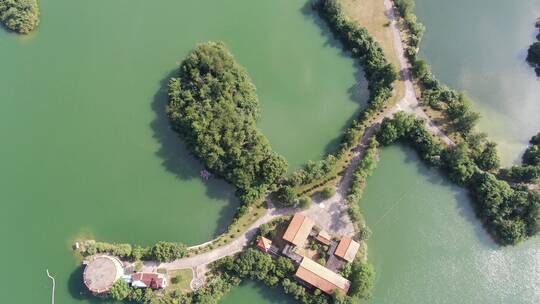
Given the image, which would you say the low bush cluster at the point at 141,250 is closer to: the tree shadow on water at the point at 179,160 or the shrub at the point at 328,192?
the tree shadow on water at the point at 179,160

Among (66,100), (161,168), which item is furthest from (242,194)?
(66,100)

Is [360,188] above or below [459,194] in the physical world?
below

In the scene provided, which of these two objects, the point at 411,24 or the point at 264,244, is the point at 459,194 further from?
the point at 264,244

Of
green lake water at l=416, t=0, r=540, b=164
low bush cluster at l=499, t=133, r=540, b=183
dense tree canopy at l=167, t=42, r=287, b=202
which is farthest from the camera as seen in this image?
green lake water at l=416, t=0, r=540, b=164

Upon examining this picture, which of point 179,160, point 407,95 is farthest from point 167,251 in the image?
point 407,95

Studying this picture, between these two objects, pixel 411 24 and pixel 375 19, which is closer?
pixel 411 24

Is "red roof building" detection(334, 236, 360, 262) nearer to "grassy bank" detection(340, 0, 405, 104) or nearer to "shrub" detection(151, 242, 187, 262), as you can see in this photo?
"shrub" detection(151, 242, 187, 262)

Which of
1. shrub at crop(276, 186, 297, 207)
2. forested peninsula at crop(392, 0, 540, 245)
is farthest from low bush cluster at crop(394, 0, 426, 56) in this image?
shrub at crop(276, 186, 297, 207)

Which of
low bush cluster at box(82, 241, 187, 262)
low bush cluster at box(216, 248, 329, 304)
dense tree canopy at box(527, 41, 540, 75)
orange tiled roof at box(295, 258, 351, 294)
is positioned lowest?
low bush cluster at box(82, 241, 187, 262)
